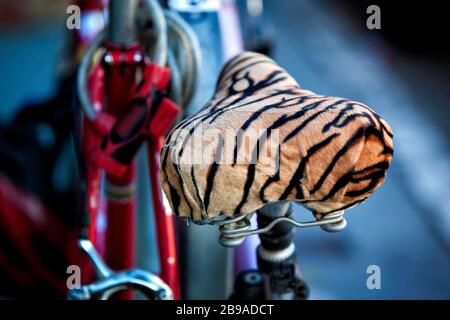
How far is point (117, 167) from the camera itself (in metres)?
0.91

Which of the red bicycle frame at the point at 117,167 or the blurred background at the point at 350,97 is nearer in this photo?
the red bicycle frame at the point at 117,167

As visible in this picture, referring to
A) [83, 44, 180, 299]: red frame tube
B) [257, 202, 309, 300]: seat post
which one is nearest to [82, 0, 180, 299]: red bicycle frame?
[83, 44, 180, 299]: red frame tube

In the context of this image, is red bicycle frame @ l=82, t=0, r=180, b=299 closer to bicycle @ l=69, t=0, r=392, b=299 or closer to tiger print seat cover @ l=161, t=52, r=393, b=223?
bicycle @ l=69, t=0, r=392, b=299

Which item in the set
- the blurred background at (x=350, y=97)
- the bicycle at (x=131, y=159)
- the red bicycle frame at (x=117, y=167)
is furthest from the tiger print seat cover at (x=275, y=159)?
the blurred background at (x=350, y=97)

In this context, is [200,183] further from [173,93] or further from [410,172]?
[410,172]

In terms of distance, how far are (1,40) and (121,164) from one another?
277 centimetres

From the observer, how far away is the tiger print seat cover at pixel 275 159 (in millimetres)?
634

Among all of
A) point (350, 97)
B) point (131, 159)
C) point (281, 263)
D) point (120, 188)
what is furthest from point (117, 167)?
point (350, 97)

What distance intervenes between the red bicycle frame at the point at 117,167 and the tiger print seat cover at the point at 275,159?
258 mm

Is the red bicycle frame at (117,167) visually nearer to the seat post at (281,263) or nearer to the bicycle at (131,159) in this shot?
the bicycle at (131,159)

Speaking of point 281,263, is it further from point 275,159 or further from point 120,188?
point 120,188

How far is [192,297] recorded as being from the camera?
1023 mm

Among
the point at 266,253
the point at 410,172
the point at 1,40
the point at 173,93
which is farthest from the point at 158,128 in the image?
the point at 1,40

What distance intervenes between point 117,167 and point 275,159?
33cm
